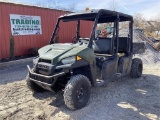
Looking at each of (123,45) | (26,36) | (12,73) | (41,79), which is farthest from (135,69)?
(26,36)

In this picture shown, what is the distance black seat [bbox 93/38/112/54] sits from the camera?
5.22 meters

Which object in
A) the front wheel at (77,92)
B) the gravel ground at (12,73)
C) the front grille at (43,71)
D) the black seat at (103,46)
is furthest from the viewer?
the gravel ground at (12,73)

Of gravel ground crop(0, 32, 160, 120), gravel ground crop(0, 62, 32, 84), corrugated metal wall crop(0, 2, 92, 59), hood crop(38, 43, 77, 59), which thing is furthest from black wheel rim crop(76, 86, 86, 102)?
corrugated metal wall crop(0, 2, 92, 59)

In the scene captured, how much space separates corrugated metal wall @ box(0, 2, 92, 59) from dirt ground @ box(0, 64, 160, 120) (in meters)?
3.91

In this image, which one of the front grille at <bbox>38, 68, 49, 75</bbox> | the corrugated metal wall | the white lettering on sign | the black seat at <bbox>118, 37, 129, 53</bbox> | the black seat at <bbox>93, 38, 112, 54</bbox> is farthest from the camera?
the white lettering on sign

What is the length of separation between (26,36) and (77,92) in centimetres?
704

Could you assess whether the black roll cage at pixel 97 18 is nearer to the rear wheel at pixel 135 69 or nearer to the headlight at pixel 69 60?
the headlight at pixel 69 60

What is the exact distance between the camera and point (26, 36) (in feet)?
33.4

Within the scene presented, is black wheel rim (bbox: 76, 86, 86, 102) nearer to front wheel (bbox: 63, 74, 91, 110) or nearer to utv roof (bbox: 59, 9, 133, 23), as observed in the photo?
front wheel (bbox: 63, 74, 91, 110)

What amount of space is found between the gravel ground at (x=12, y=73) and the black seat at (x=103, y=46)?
9.60 ft

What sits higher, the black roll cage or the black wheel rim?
the black roll cage

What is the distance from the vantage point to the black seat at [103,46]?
522cm

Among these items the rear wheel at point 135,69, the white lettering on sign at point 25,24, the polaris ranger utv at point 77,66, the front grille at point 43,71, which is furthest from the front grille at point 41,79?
the white lettering on sign at point 25,24

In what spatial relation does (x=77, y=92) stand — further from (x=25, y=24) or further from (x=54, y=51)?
(x=25, y=24)
